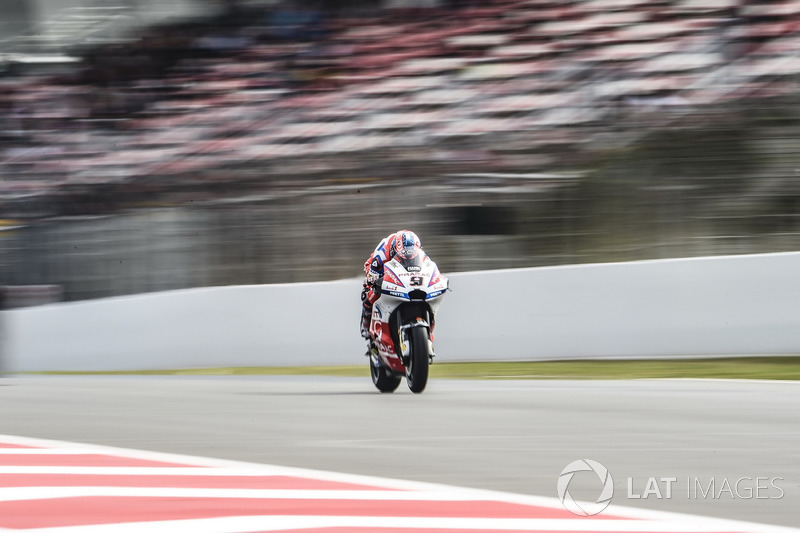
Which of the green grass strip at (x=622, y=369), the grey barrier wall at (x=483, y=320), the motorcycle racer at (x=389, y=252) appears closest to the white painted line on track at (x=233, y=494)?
the motorcycle racer at (x=389, y=252)

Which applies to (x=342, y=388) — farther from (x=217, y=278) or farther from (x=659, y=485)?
(x=659, y=485)

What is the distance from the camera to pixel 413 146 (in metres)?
16.4

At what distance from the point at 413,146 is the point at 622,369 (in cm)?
443

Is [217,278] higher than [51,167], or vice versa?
[51,167]

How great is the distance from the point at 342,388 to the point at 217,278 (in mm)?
4639

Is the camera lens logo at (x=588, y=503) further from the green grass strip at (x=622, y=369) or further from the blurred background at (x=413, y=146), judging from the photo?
the blurred background at (x=413, y=146)

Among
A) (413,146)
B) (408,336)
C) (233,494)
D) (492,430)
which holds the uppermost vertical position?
(413,146)

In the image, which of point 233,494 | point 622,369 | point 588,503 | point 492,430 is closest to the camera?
point 588,503

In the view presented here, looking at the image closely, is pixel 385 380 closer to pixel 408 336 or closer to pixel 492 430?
pixel 408 336

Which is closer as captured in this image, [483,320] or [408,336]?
[408,336]

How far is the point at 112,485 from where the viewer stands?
17.6 ft

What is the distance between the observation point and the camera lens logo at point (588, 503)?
4562 mm

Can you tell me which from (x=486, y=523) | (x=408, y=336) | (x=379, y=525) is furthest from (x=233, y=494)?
(x=408, y=336)

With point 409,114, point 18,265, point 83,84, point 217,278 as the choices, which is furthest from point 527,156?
point 83,84
